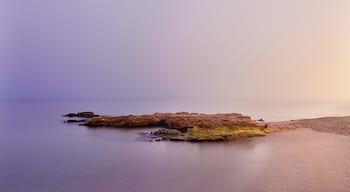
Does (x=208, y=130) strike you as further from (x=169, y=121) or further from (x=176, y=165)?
(x=176, y=165)

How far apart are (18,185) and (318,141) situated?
26538 millimetres

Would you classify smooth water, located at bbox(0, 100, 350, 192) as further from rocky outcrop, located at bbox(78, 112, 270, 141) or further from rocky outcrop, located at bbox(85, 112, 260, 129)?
rocky outcrop, located at bbox(85, 112, 260, 129)

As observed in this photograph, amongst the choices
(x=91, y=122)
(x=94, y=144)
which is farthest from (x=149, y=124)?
(x=94, y=144)

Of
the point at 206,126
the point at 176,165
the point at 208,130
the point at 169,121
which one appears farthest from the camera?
the point at 169,121

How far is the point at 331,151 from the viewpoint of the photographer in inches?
1081

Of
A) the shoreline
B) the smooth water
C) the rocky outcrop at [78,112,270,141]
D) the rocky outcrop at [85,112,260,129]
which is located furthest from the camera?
the rocky outcrop at [85,112,260,129]

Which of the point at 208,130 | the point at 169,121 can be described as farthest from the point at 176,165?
the point at 169,121

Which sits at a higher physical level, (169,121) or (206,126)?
(169,121)

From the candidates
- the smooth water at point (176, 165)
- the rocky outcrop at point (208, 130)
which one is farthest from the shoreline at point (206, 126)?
the smooth water at point (176, 165)

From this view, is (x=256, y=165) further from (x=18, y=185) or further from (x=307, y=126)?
(x=307, y=126)

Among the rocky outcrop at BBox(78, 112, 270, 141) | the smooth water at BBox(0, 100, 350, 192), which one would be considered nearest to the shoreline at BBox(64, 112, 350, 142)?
the rocky outcrop at BBox(78, 112, 270, 141)

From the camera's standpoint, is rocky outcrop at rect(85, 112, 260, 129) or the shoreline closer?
the shoreline

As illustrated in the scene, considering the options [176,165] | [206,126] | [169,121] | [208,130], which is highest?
[169,121]

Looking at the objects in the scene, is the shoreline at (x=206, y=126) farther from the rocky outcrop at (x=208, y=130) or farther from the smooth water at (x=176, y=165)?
the smooth water at (x=176, y=165)
